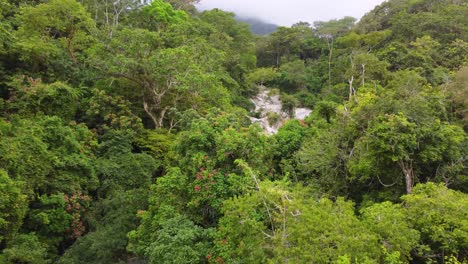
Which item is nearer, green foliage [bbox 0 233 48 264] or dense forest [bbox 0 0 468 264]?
dense forest [bbox 0 0 468 264]

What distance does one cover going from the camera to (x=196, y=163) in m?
8.75

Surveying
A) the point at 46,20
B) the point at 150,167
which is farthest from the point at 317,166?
the point at 46,20

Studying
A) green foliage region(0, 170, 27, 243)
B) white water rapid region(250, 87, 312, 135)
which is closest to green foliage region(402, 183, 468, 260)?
green foliage region(0, 170, 27, 243)

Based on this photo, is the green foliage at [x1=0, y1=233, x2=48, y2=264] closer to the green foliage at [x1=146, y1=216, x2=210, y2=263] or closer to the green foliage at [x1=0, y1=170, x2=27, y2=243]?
the green foliage at [x1=0, y1=170, x2=27, y2=243]

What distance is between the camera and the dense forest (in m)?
6.55

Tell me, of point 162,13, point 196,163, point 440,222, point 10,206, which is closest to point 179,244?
point 196,163

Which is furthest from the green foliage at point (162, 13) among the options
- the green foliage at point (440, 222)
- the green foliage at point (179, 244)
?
the green foliage at point (440, 222)

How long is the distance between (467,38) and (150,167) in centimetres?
2362

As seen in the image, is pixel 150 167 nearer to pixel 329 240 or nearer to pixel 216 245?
pixel 216 245

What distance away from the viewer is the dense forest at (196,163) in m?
6.55

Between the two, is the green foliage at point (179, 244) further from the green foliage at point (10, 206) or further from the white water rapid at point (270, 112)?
the white water rapid at point (270, 112)

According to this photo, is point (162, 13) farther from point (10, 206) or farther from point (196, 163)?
point (10, 206)

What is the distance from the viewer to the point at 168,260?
23.3ft

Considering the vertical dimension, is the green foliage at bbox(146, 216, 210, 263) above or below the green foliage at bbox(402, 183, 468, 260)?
below
